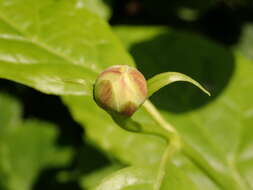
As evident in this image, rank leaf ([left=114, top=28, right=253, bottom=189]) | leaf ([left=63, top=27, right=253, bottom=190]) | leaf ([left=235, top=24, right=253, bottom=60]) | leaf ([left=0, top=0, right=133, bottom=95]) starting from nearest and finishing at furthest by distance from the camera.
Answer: leaf ([left=0, top=0, right=133, bottom=95])
leaf ([left=63, top=27, right=253, bottom=190])
leaf ([left=114, top=28, right=253, bottom=189])
leaf ([left=235, top=24, right=253, bottom=60])

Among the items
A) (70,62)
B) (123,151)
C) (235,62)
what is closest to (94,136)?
(123,151)

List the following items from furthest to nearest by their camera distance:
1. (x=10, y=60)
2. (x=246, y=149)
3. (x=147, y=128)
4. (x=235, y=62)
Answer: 1. (x=235, y=62)
2. (x=246, y=149)
3. (x=10, y=60)
4. (x=147, y=128)

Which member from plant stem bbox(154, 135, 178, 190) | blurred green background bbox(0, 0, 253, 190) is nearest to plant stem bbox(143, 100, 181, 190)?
plant stem bbox(154, 135, 178, 190)

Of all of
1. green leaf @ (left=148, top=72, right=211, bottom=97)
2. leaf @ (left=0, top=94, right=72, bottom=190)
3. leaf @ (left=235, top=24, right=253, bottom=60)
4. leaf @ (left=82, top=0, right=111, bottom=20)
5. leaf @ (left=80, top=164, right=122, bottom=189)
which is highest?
green leaf @ (left=148, top=72, right=211, bottom=97)

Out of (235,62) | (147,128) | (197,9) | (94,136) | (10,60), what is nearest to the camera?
(147,128)

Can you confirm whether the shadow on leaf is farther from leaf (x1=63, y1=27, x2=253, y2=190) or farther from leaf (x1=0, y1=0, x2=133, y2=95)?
leaf (x1=0, y1=0, x2=133, y2=95)

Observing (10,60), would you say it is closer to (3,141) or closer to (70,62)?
(70,62)
